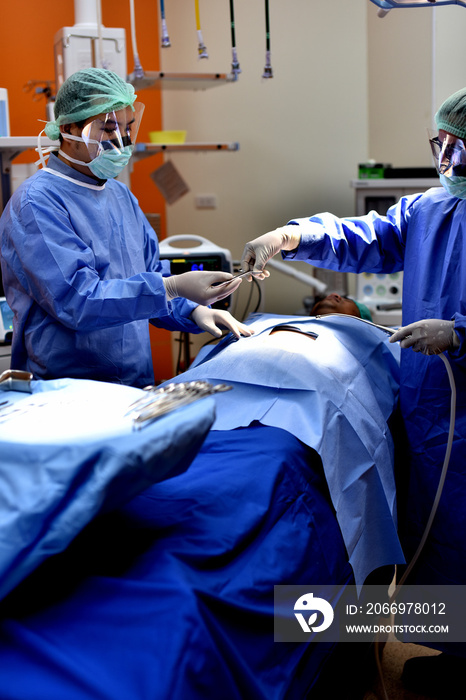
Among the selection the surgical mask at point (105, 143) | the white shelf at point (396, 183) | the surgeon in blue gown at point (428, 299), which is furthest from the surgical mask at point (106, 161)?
the white shelf at point (396, 183)

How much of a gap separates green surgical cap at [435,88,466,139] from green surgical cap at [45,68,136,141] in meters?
0.77

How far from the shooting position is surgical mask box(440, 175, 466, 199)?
1617 millimetres

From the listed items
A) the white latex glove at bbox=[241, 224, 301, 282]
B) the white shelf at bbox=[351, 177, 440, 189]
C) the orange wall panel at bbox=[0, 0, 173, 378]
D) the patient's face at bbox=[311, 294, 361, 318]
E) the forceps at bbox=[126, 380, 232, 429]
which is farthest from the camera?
the orange wall panel at bbox=[0, 0, 173, 378]

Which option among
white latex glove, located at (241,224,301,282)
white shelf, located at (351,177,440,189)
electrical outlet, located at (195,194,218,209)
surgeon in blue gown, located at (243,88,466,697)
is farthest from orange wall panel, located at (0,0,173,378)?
surgeon in blue gown, located at (243,88,466,697)

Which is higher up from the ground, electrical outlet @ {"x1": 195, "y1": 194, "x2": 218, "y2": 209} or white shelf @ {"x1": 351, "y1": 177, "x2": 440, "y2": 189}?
white shelf @ {"x1": 351, "y1": 177, "x2": 440, "y2": 189}

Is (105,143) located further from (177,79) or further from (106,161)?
(177,79)

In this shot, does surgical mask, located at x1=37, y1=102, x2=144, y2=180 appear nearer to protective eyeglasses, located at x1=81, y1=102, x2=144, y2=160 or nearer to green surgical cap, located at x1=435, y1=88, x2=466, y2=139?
protective eyeglasses, located at x1=81, y1=102, x2=144, y2=160

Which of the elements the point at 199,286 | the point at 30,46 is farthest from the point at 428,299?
the point at 30,46

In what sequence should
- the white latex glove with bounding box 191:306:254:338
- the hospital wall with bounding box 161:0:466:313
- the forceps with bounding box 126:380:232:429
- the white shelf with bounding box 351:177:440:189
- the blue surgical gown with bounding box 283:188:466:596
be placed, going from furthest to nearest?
the hospital wall with bounding box 161:0:466:313 < the white shelf with bounding box 351:177:440:189 < the white latex glove with bounding box 191:306:254:338 < the blue surgical gown with bounding box 283:188:466:596 < the forceps with bounding box 126:380:232:429

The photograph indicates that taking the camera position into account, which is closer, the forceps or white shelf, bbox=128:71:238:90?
the forceps

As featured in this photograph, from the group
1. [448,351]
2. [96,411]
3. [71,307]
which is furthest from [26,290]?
[448,351]

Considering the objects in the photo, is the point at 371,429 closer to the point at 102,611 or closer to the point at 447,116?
the point at 447,116

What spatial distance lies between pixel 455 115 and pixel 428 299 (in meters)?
0.43

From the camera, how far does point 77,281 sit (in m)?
1.57
